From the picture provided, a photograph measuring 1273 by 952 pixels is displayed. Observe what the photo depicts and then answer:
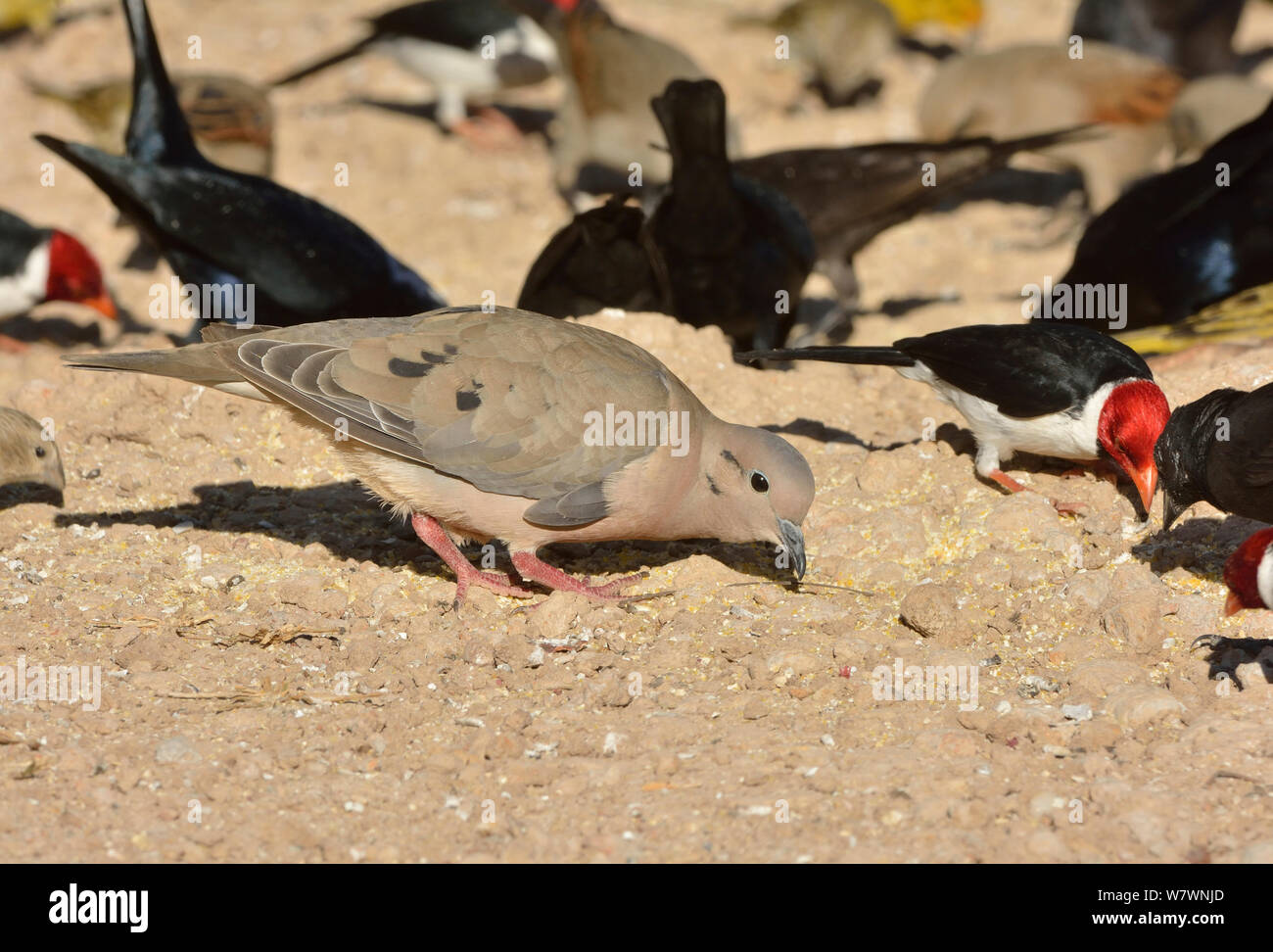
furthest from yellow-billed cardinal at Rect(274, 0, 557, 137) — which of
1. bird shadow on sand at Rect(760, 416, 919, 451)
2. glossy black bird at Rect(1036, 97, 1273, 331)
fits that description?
bird shadow on sand at Rect(760, 416, 919, 451)

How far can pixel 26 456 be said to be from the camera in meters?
5.20

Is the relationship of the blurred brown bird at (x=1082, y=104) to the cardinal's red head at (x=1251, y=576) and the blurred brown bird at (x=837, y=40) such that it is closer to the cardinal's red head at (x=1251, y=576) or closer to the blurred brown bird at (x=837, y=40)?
the blurred brown bird at (x=837, y=40)

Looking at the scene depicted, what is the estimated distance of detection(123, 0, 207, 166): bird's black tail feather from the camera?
711 centimetres

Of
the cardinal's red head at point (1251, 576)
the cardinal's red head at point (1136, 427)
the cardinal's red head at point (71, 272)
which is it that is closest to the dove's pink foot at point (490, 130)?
the cardinal's red head at point (71, 272)

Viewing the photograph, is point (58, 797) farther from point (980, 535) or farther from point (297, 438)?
point (980, 535)

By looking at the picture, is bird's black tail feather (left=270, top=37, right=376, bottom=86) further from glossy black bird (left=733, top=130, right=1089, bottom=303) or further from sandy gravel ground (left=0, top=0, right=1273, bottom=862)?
sandy gravel ground (left=0, top=0, right=1273, bottom=862)

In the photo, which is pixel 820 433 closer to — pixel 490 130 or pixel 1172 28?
pixel 490 130

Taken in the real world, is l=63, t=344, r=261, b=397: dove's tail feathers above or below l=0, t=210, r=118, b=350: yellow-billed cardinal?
below

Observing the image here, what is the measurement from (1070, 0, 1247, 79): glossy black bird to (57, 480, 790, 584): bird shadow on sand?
8.30m

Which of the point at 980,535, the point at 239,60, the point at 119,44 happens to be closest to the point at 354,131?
the point at 239,60

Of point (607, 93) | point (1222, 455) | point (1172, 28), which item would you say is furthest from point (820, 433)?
point (1172, 28)

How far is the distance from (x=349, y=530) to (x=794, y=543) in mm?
1777

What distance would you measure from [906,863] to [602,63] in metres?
Result: 7.68

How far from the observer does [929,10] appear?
12664 mm
